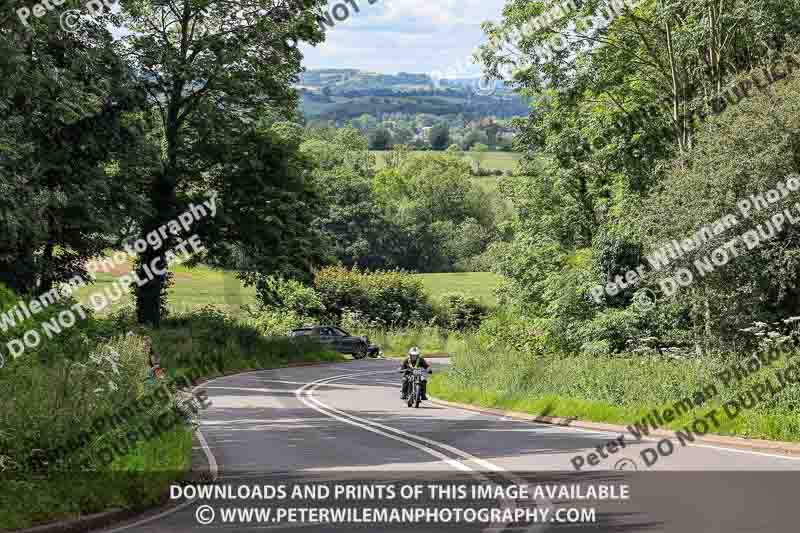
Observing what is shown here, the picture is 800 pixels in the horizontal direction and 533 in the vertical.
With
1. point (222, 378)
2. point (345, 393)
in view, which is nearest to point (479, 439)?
point (345, 393)

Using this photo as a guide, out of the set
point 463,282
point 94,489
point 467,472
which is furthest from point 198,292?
point 94,489

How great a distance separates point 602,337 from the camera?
35281mm

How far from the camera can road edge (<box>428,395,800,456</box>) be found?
17.4 m

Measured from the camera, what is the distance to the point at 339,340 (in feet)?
195

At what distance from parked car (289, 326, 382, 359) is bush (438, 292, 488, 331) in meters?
14.3

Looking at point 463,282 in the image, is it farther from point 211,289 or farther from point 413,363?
point 413,363

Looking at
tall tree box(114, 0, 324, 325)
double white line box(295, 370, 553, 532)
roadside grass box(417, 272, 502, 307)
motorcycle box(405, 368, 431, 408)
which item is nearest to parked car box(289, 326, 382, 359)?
tall tree box(114, 0, 324, 325)

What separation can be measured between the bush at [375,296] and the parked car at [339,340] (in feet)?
25.6

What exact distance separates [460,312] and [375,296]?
25.8 ft

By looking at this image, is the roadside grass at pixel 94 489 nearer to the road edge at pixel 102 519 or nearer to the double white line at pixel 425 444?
the road edge at pixel 102 519

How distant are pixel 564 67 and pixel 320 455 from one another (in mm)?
26173

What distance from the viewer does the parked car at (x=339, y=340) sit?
57.9 meters

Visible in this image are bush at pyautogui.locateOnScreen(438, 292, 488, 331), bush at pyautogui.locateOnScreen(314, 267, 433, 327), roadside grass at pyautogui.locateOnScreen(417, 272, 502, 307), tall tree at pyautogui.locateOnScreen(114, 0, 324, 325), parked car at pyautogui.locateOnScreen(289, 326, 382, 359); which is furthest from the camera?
roadside grass at pyautogui.locateOnScreen(417, 272, 502, 307)

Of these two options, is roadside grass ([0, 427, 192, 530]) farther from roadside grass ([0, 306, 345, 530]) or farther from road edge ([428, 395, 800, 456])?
road edge ([428, 395, 800, 456])
